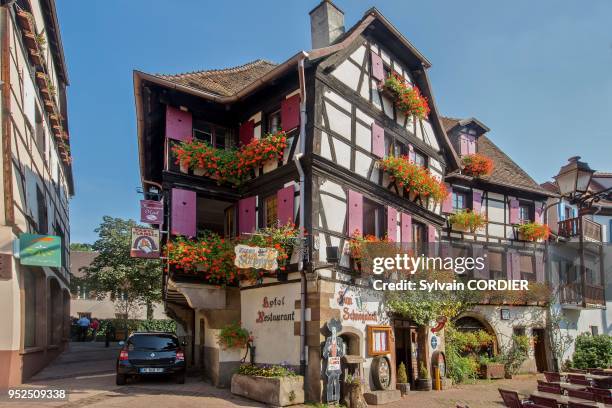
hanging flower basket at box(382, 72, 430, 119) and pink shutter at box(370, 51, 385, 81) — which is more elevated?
pink shutter at box(370, 51, 385, 81)

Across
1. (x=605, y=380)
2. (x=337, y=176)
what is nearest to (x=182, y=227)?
(x=337, y=176)

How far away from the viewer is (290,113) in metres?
13.6

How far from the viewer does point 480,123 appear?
22.7 metres

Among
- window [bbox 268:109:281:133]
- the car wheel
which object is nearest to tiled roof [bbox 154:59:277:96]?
window [bbox 268:109:281:133]

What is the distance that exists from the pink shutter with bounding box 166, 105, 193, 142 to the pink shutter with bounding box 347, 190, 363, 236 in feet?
16.0

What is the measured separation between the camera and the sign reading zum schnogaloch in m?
12.6

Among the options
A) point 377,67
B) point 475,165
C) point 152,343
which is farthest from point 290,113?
point 475,165

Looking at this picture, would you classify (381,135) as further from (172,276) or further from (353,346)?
(172,276)

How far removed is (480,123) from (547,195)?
4.49m

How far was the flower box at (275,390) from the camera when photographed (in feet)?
36.8

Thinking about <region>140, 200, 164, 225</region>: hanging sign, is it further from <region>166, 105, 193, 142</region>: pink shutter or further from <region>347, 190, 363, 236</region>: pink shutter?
<region>347, 190, 363, 236</region>: pink shutter

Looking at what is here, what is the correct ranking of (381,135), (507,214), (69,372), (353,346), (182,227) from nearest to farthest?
(353,346) → (182,227) → (381,135) → (69,372) → (507,214)

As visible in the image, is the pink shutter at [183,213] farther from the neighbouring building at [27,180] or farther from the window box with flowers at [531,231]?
the window box with flowers at [531,231]

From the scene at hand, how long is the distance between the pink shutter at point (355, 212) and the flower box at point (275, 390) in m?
4.01
